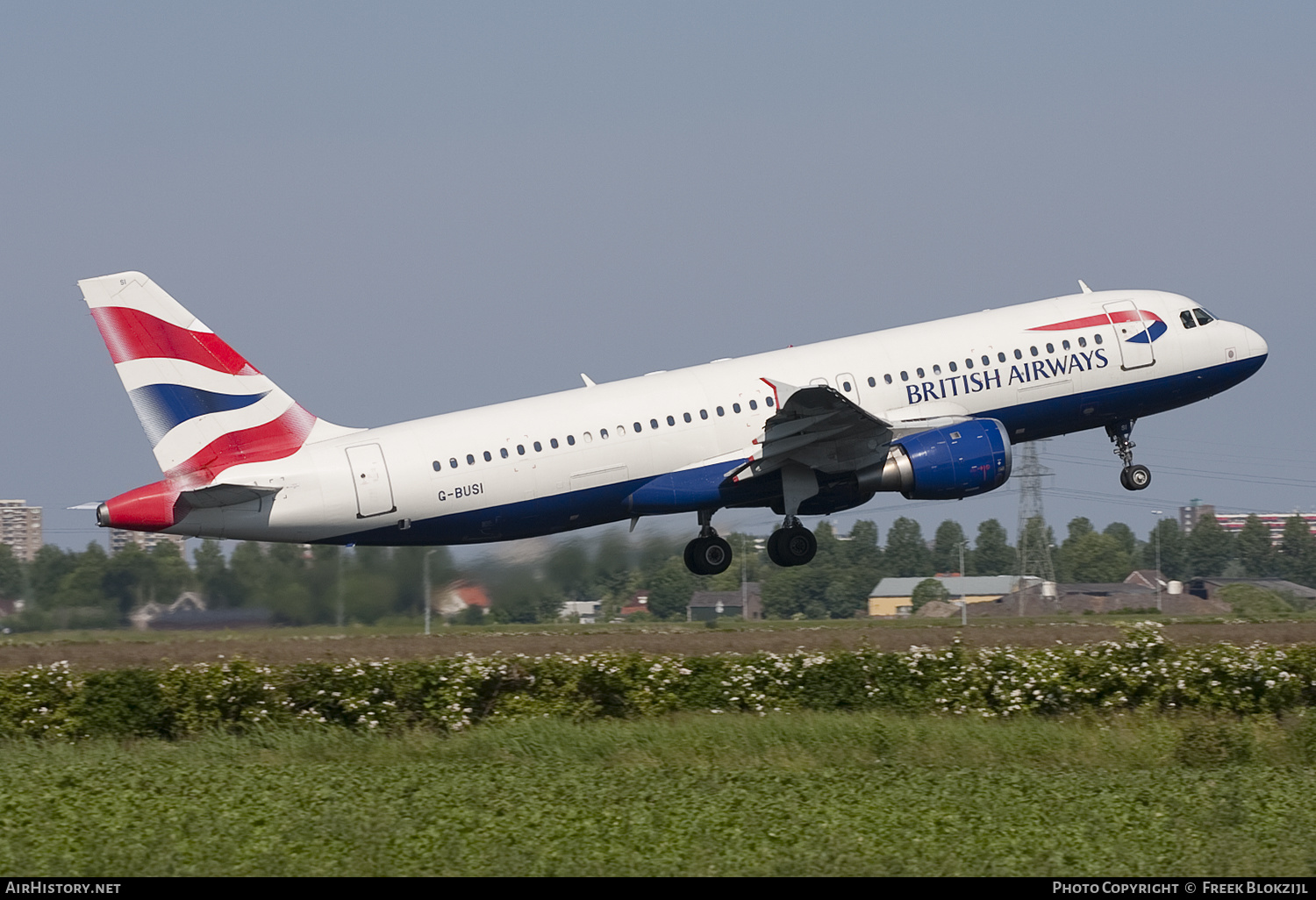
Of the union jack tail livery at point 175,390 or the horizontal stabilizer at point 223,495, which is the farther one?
the union jack tail livery at point 175,390

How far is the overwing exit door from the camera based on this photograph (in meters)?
34.4

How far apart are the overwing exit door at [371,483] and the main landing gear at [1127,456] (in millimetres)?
19398

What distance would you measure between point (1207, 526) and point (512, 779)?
60.6 metres

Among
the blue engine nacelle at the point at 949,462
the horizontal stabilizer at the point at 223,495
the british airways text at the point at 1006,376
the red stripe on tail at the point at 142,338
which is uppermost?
the red stripe on tail at the point at 142,338

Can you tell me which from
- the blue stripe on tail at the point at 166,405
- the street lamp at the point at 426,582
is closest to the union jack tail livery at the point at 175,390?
the blue stripe on tail at the point at 166,405

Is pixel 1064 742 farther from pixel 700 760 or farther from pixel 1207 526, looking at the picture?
pixel 1207 526

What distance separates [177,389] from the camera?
113 feet

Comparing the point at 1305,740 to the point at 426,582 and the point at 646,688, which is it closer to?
the point at 646,688

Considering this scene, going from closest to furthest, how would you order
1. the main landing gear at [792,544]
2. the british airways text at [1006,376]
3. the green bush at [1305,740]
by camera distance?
the green bush at [1305,740], the british airways text at [1006,376], the main landing gear at [792,544]

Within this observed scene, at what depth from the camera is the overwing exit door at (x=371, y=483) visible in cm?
3441

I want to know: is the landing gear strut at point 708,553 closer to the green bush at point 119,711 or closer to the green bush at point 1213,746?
the green bush at point 119,711

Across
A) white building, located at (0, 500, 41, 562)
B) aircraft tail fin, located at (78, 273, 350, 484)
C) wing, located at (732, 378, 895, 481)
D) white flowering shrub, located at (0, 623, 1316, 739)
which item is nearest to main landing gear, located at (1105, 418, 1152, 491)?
wing, located at (732, 378, 895, 481)

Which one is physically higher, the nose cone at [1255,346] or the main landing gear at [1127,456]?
the nose cone at [1255,346]
